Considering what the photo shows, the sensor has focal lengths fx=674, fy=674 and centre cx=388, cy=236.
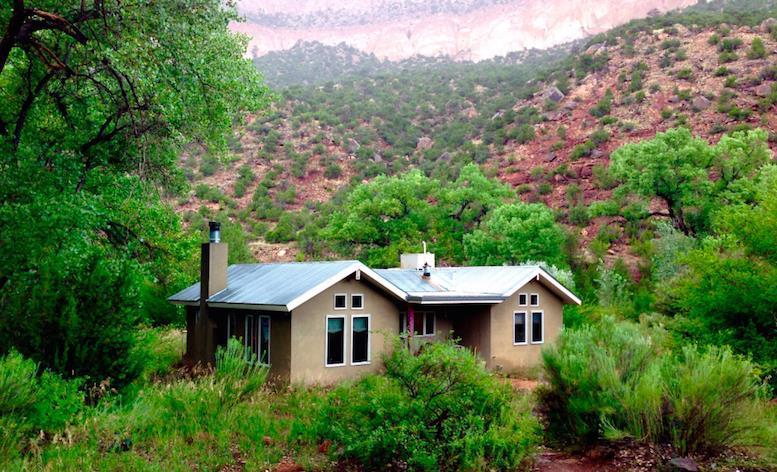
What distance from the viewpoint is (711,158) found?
3250 cm

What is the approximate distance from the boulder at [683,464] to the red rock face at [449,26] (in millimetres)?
Answer: 94142

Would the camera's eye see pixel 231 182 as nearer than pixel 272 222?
No

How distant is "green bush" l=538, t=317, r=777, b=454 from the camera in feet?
32.7

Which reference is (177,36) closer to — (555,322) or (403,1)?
(555,322)

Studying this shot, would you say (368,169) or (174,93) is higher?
(368,169)

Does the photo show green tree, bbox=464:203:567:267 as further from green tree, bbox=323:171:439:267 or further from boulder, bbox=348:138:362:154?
boulder, bbox=348:138:362:154

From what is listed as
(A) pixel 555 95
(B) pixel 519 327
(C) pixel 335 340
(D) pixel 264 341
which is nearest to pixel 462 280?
(B) pixel 519 327

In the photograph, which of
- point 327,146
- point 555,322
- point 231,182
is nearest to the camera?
point 555,322

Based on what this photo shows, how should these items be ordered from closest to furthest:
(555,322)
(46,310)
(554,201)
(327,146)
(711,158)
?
1. (46,310)
2. (555,322)
3. (711,158)
4. (554,201)
5. (327,146)

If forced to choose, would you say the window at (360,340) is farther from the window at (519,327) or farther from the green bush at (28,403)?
the green bush at (28,403)

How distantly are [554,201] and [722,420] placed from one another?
37297mm

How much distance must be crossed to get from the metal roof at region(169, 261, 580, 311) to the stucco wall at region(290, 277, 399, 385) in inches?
19.4

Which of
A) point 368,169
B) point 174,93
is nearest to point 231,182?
point 368,169

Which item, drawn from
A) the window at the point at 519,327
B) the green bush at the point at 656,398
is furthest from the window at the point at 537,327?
the green bush at the point at 656,398
